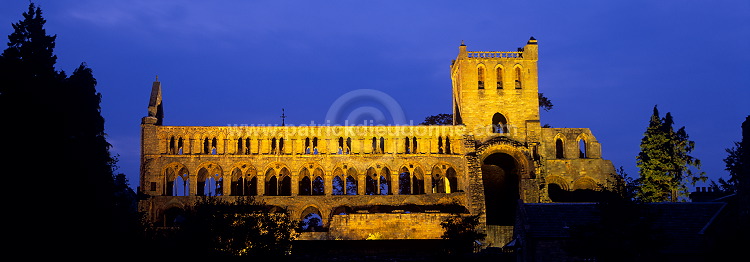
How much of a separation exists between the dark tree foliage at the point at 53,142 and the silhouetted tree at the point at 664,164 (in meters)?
41.0

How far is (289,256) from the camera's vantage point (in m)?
48.2

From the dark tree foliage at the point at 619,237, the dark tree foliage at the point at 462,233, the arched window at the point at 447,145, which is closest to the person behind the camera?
the dark tree foliage at the point at 619,237

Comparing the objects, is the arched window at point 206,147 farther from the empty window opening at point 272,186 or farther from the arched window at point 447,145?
the arched window at point 447,145

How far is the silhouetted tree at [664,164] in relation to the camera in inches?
2618

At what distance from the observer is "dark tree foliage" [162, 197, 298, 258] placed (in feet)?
148

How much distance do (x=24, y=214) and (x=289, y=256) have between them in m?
15.8

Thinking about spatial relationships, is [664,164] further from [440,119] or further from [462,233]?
[440,119]

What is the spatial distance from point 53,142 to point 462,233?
30219mm

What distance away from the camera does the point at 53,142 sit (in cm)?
4094

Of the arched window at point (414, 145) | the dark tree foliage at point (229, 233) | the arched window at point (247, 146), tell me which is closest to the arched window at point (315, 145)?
the arched window at point (247, 146)

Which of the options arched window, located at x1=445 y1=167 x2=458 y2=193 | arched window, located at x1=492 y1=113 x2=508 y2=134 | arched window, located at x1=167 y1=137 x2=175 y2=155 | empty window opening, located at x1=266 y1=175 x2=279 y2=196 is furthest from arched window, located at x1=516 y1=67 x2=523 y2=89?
arched window, located at x1=167 y1=137 x2=175 y2=155

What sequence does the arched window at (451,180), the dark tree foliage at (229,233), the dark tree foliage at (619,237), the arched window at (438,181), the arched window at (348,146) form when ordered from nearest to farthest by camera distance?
1. the dark tree foliage at (619,237)
2. the dark tree foliage at (229,233)
3. the arched window at (348,146)
4. the arched window at (451,180)
5. the arched window at (438,181)

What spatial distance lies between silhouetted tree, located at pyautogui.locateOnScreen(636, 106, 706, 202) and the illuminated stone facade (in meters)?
7.40

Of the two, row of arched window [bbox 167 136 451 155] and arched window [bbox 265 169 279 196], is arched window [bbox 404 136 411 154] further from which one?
arched window [bbox 265 169 279 196]
